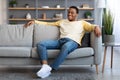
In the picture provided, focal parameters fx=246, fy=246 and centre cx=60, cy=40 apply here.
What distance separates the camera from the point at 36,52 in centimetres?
349

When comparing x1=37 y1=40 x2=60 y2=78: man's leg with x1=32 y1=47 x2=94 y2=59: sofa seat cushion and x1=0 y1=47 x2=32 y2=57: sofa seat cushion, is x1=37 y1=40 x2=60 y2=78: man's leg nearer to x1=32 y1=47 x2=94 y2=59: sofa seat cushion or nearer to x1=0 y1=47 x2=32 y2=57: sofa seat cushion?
x1=32 y1=47 x2=94 y2=59: sofa seat cushion

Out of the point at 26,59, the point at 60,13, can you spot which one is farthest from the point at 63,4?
the point at 26,59

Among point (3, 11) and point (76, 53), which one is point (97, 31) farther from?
point (3, 11)

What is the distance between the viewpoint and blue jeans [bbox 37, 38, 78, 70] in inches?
132

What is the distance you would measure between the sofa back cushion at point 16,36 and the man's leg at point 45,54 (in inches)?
19.8

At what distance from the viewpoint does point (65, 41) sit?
361 cm

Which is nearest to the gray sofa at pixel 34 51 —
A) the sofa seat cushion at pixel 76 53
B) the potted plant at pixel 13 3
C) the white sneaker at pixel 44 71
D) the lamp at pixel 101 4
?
the sofa seat cushion at pixel 76 53

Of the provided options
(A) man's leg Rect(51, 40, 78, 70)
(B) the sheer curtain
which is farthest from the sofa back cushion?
(B) the sheer curtain

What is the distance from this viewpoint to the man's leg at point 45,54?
10.6 ft

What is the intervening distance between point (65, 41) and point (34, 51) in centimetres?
48

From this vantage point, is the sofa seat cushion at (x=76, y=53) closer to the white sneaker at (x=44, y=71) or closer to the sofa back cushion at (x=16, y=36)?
the white sneaker at (x=44, y=71)

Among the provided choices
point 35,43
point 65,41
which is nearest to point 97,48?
point 65,41

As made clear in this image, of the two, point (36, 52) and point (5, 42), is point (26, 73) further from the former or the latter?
point (5, 42)

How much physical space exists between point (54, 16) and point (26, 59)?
3.96 m
